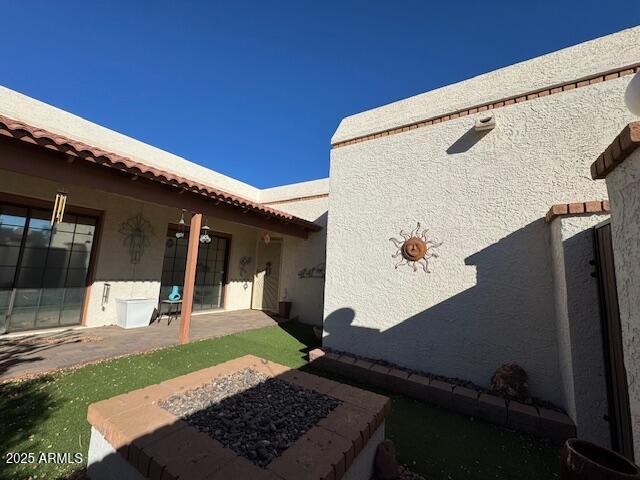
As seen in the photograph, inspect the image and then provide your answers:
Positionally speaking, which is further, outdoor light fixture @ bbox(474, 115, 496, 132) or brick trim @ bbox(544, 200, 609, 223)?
outdoor light fixture @ bbox(474, 115, 496, 132)

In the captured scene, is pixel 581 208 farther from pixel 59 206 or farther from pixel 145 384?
pixel 59 206

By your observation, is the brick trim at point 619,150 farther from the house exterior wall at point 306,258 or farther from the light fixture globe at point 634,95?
the house exterior wall at point 306,258

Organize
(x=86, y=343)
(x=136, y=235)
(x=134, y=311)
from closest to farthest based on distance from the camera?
(x=86, y=343) < (x=134, y=311) < (x=136, y=235)

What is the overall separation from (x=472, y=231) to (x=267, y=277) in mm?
7794

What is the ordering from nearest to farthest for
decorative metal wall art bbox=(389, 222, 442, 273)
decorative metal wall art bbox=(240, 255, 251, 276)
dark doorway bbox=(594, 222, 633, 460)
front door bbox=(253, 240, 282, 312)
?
dark doorway bbox=(594, 222, 633, 460) < decorative metal wall art bbox=(389, 222, 442, 273) < front door bbox=(253, 240, 282, 312) < decorative metal wall art bbox=(240, 255, 251, 276)

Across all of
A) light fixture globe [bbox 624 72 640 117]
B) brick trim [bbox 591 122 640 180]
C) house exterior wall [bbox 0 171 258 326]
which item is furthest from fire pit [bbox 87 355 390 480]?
house exterior wall [bbox 0 171 258 326]

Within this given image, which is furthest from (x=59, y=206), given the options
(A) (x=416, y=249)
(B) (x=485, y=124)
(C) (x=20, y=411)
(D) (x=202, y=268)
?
(B) (x=485, y=124)

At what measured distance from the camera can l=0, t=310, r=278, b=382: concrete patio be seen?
154 inches

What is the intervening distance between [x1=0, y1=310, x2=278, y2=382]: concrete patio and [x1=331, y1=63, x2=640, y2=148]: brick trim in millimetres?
5759

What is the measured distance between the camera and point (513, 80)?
4.06 m

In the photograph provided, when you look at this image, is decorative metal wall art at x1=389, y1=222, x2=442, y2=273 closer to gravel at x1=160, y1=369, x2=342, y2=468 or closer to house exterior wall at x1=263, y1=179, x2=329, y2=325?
gravel at x1=160, y1=369, x2=342, y2=468

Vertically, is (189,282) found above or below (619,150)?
below

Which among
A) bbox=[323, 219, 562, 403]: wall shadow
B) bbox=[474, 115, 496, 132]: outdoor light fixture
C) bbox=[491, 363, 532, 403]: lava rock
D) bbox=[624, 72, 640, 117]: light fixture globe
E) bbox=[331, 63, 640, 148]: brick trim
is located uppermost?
bbox=[331, 63, 640, 148]: brick trim

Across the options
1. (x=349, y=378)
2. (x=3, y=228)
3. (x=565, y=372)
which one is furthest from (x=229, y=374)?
(x=3, y=228)
